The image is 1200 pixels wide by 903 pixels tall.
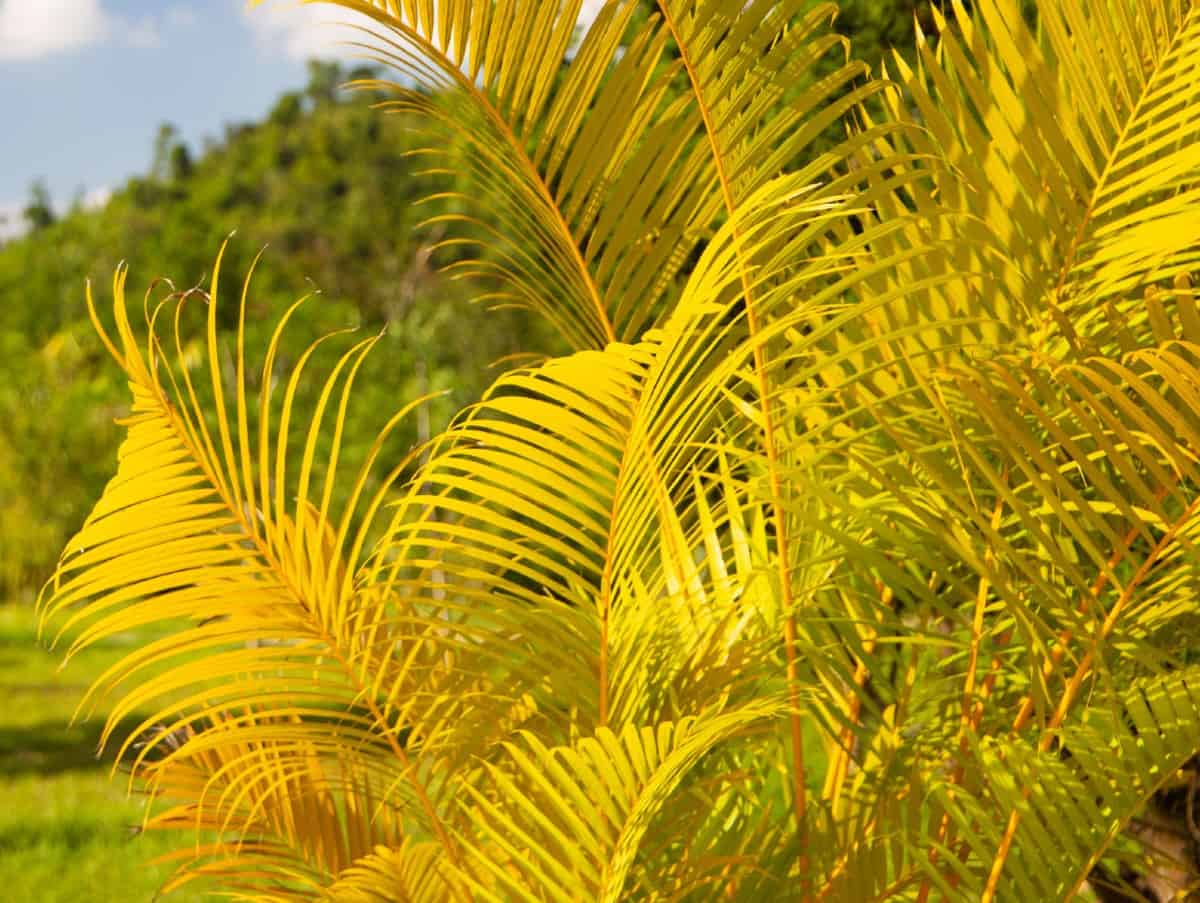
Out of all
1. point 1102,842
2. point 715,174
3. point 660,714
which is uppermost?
point 715,174

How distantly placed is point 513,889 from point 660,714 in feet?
1.23

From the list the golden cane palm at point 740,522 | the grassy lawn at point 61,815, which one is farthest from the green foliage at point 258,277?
the grassy lawn at point 61,815

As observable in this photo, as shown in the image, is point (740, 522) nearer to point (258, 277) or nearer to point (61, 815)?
point (61, 815)

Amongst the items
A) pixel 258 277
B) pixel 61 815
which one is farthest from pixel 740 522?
pixel 258 277

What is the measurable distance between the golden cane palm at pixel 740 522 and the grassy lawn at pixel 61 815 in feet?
2.53

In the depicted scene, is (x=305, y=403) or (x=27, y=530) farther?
(x=305, y=403)

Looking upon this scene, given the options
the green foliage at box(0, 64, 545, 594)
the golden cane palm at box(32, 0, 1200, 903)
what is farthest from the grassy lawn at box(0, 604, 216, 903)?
the green foliage at box(0, 64, 545, 594)

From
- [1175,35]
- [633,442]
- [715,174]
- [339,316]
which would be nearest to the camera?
[633,442]

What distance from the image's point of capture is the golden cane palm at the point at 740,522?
1.59 m

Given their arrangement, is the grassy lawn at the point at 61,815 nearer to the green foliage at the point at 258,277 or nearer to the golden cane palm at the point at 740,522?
the golden cane palm at the point at 740,522

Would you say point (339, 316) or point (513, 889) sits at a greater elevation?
point (339, 316)

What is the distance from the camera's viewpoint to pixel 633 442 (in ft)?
5.31

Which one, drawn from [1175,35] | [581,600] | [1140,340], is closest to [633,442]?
[581,600]

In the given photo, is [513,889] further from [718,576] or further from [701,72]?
[701,72]
